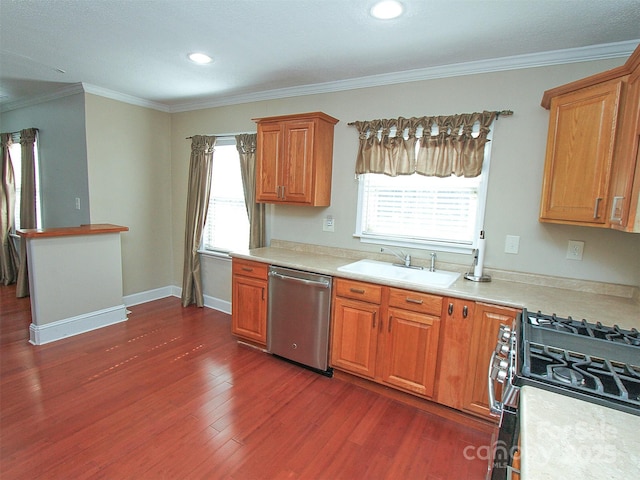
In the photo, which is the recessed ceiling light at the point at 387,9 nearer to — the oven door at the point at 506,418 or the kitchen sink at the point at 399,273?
the kitchen sink at the point at 399,273

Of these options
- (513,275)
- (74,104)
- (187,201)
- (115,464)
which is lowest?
(115,464)

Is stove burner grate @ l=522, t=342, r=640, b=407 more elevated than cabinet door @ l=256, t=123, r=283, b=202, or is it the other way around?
cabinet door @ l=256, t=123, r=283, b=202

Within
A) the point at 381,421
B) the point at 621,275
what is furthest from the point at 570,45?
the point at 381,421

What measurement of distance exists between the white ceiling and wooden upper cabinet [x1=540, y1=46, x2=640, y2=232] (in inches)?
15.6

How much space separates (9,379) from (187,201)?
2425 millimetres

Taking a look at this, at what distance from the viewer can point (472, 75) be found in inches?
102

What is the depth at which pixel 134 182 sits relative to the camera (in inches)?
167

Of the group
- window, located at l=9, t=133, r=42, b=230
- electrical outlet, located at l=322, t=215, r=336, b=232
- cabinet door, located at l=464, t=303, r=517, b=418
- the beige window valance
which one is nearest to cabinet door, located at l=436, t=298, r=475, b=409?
cabinet door, located at l=464, t=303, r=517, b=418

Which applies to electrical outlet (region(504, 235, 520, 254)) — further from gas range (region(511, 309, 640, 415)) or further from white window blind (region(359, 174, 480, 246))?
gas range (region(511, 309, 640, 415))

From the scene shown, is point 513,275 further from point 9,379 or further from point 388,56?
point 9,379

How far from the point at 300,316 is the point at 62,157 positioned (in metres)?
3.59

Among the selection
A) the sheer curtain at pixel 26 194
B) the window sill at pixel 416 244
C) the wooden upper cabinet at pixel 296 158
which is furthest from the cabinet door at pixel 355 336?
the sheer curtain at pixel 26 194

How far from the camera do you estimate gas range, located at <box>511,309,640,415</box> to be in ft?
3.39

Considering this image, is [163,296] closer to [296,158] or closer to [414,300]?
[296,158]
